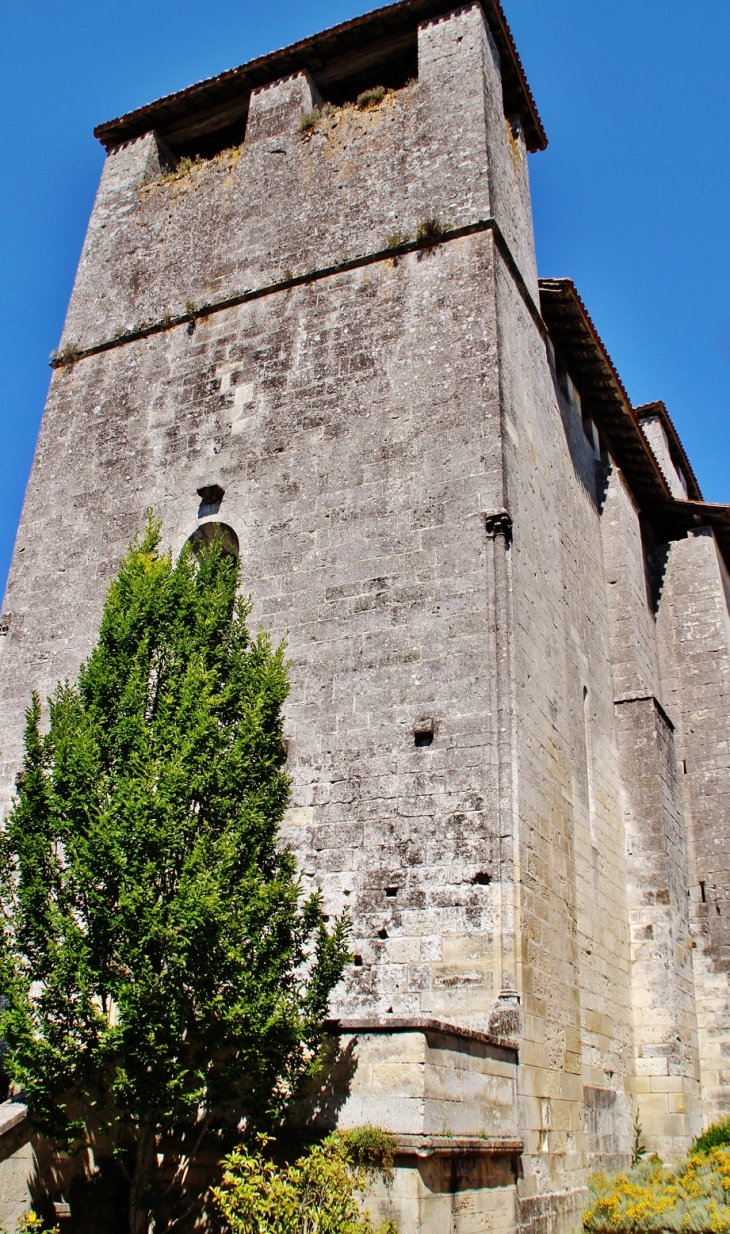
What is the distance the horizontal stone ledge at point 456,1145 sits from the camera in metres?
5.27

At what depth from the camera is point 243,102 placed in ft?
43.0

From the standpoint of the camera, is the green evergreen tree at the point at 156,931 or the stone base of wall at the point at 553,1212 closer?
the green evergreen tree at the point at 156,931

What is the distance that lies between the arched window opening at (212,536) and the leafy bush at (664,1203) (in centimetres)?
623

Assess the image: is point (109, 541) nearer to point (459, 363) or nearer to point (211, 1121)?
point (459, 363)

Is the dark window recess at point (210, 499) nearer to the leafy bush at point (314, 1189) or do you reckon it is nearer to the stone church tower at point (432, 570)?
the stone church tower at point (432, 570)

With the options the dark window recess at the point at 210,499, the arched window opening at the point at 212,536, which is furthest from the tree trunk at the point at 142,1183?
the dark window recess at the point at 210,499

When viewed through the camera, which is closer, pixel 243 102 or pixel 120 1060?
pixel 120 1060

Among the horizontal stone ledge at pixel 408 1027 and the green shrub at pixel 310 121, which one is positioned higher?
the green shrub at pixel 310 121

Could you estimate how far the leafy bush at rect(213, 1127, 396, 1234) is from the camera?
506 centimetres

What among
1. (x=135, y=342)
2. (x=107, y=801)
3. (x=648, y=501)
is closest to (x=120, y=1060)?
(x=107, y=801)

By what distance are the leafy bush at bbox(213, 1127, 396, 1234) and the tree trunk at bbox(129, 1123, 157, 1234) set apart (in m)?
0.52

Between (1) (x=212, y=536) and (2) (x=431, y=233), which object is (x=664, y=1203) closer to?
(1) (x=212, y=536)

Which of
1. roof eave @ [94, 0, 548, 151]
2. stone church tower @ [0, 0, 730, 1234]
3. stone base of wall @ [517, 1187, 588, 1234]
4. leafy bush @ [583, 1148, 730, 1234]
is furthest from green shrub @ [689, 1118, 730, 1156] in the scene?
roof eave @ [94, 0, 548, 151]

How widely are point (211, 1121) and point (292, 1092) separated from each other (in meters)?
0.52
